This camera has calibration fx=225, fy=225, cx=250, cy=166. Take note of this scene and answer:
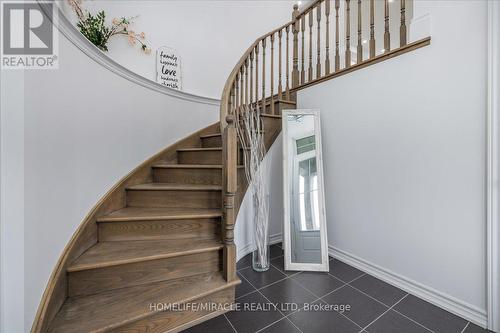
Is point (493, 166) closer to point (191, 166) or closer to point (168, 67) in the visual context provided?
point (191, 166)

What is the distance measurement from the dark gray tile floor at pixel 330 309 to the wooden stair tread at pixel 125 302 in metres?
0.19

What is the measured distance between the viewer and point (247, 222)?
6.92 feet

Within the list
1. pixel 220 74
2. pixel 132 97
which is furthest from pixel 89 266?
pixel 220 74

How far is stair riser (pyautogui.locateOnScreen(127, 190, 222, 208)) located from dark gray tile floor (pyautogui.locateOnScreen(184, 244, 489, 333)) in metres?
0.66

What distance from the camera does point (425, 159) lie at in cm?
148

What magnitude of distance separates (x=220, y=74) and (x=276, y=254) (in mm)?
2412

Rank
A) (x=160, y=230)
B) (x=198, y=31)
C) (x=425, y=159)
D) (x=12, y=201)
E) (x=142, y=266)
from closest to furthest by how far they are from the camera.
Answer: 1. (x=12, y=201)
2. (x=142, y=266)
3. (x=425, y=159)
4. (x=160, y=230)
5. (x=198, y=31)

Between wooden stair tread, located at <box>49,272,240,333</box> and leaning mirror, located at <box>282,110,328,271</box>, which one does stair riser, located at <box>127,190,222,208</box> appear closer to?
wooden stair tread, located at <box>49,272,240,333</box>

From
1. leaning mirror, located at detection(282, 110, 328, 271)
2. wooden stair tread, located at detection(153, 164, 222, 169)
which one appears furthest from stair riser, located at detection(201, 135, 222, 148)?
leaning mirror, located at detection(282, 110, 328, 271)

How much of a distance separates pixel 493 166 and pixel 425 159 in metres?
0.32

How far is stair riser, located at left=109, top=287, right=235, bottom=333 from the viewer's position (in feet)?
3.79

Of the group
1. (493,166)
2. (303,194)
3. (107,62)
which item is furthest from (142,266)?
(493,166)

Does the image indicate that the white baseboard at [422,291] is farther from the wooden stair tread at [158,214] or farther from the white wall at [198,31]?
the white wall at [198,31]

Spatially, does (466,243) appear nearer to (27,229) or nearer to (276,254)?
(276,254)
